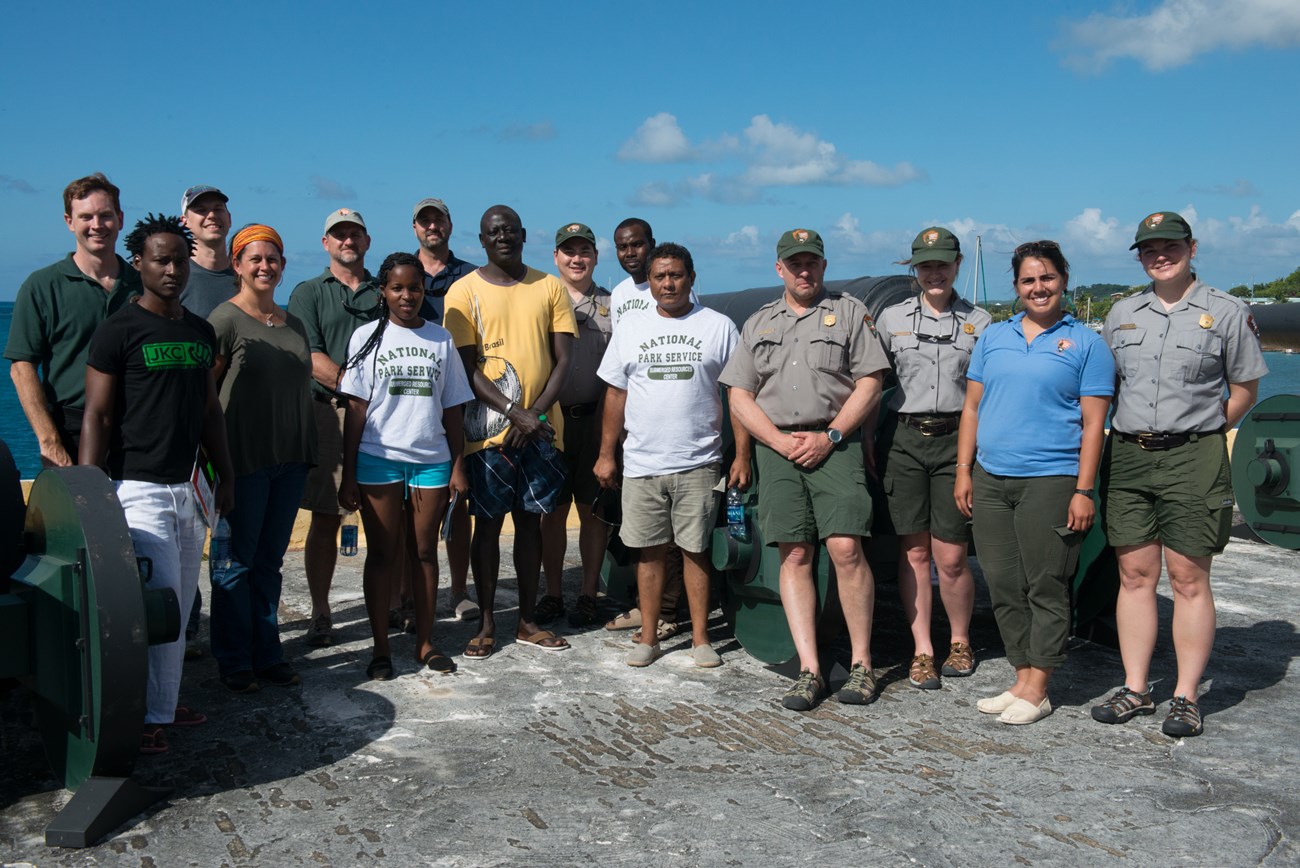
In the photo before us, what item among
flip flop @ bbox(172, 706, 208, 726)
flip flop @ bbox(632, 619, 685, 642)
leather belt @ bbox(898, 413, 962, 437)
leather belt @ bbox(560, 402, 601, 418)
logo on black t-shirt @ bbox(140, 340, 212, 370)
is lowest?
flip flop @ bbox(632, 619, 685, 642)

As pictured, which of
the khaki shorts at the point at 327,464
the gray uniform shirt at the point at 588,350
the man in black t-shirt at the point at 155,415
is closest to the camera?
the man in black t-shirt at the point at 155,415

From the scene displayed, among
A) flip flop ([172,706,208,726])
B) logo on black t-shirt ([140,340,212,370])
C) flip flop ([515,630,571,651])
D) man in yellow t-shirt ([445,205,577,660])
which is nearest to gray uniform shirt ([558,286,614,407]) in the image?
man in yellow t-shirt ([445,205,577,660])

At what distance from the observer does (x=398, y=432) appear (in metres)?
4.81

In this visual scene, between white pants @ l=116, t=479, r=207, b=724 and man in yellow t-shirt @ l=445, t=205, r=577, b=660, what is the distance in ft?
4.71

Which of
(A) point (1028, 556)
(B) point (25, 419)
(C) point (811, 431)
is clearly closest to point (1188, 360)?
(A) point (1028, 556)

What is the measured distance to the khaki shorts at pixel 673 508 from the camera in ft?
16.5

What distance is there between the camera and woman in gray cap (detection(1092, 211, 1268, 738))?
4.23 metres

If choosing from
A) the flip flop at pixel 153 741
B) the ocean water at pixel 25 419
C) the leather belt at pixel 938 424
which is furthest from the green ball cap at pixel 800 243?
the ocean water at pixel 25 419

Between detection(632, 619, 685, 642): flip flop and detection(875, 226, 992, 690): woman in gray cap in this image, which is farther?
detection(632, 619, 685, 642): flip flop

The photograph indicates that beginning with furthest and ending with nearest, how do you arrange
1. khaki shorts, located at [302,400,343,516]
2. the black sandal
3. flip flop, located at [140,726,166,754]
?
khaki shorts, located at [302,400,343,516] < the black sandal < flip flop, located at [140,726,166,754]

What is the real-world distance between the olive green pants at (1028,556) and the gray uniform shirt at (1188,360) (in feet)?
1.33

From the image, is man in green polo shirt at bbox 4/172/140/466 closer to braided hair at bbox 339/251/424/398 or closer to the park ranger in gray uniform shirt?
braided hair at bbox 339/251/424/398

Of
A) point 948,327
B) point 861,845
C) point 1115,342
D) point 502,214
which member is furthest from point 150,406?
point 1115,342

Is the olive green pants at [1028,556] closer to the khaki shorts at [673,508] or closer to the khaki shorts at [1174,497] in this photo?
the khaki shorts at [1174,497]
